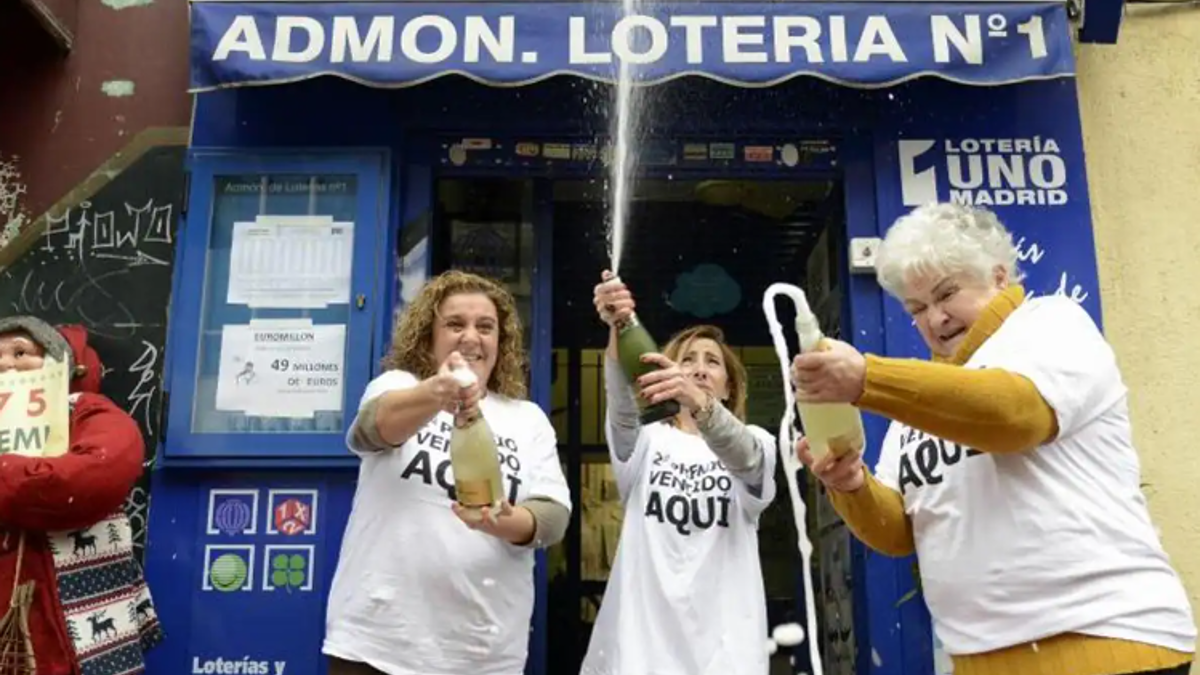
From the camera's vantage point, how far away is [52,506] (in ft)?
10.6

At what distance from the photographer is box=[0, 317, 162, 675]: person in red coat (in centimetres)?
322

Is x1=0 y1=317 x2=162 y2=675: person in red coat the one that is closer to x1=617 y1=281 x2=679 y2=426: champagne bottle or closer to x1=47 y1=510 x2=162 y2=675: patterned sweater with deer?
x1=47 y1=510 x2=162 y2=675: patterned sweater with deer

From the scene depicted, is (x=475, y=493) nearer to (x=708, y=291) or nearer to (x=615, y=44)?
(x=615, y=44)

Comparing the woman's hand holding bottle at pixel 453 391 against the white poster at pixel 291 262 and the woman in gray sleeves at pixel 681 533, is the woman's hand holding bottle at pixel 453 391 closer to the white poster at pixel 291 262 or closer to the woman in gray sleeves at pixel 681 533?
the woman in gray sleeves at pixel 681 533

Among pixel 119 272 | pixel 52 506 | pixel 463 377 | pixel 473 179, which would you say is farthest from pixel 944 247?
pixel 119 272

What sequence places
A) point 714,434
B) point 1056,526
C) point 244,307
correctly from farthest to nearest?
point 244,307
point 714,434
point 1056,526

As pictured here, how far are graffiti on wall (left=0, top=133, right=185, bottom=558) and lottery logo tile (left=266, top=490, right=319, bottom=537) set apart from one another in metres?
0.57

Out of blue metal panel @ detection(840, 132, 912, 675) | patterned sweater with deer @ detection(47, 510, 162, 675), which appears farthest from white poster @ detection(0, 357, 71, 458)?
blue metal panel @ detection(840, 132, 912, 675)

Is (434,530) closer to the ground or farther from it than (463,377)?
closer to the ground

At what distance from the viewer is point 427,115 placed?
14.9 ft

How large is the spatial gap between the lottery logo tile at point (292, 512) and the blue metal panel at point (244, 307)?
146 millimetres

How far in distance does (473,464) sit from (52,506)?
1382mm

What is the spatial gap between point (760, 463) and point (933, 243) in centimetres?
118

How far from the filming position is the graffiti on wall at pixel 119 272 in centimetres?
430
